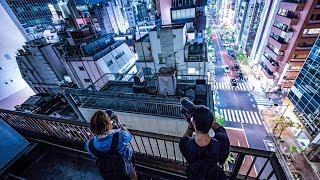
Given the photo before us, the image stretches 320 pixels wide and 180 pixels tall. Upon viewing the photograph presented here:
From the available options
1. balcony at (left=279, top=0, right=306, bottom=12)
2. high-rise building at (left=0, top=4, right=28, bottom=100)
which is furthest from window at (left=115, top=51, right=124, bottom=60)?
balcony at (left=279, top=0, right=306, bottom=12)

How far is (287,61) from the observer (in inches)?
941

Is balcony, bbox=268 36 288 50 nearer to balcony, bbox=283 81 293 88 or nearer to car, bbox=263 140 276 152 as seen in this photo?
balcony, bbox=283 81 293 88

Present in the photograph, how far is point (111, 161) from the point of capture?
9.65 ft

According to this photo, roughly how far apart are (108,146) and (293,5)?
2982cm

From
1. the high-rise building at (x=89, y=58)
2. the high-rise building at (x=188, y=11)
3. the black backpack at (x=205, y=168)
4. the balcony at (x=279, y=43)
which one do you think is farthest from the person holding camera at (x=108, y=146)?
the balcony at (x=279, y=43)

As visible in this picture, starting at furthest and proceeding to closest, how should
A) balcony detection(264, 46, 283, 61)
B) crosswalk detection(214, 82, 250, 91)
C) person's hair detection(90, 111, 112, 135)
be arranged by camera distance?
crosswalk detection(214, 82, 250, 91)
balcony detection(264, 46, 283, 61)
person's hair detection(90, 111, 112, 135)

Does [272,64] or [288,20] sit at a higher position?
[288,20]

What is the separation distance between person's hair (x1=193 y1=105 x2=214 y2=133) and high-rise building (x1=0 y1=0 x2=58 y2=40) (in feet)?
156

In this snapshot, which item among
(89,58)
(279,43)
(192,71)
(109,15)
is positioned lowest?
(279,43)

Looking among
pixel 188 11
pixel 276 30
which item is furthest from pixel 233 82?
pixel 188 11

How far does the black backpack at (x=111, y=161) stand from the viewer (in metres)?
2.90

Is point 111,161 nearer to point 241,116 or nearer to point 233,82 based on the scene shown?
point 241,116

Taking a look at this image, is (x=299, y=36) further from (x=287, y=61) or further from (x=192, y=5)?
(x=192, y=5)

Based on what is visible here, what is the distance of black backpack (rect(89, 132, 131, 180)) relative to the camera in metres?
2.90
